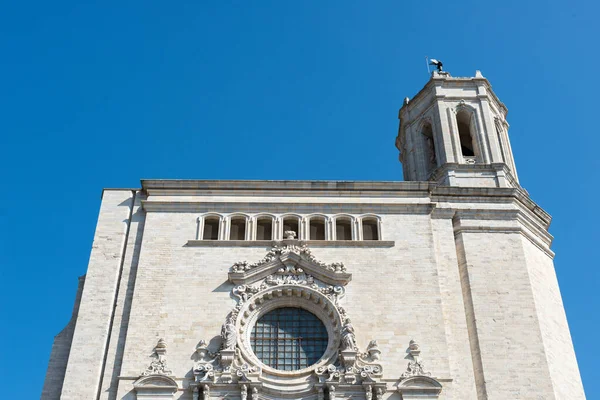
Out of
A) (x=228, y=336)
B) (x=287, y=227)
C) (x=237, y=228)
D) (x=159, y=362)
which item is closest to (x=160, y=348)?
(x=159, y=362)

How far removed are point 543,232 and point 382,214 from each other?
780 cm

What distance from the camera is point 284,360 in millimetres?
28641

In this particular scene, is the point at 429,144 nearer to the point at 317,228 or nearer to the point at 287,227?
the point at 317,228

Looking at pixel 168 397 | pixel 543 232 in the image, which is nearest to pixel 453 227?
pixel 543 232

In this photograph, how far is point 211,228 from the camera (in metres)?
33.2

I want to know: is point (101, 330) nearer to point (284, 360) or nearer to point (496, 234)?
point (284, 360)

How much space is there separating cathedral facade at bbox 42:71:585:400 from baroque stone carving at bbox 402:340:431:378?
0.18 ft

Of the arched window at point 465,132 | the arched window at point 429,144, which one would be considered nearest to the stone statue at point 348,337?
the arched window at point 429,144

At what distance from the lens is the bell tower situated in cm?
3612

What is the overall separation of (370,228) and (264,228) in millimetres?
4642

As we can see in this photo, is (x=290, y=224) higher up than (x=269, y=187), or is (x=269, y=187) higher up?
(x=269, y=187)

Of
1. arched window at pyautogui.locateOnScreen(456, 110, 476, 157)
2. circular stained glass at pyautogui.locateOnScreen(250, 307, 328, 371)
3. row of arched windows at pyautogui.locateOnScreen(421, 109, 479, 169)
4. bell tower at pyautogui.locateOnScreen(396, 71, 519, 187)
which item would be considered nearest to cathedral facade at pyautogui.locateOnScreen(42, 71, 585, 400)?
circular stained glass at pyautogui.locateOnScreen(250, 307, 328, 371)

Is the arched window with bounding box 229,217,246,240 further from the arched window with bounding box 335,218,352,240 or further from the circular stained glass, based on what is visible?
the circular stained glass

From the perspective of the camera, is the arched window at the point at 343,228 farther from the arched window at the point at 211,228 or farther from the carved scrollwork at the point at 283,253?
the arched window at the point at 211,228
